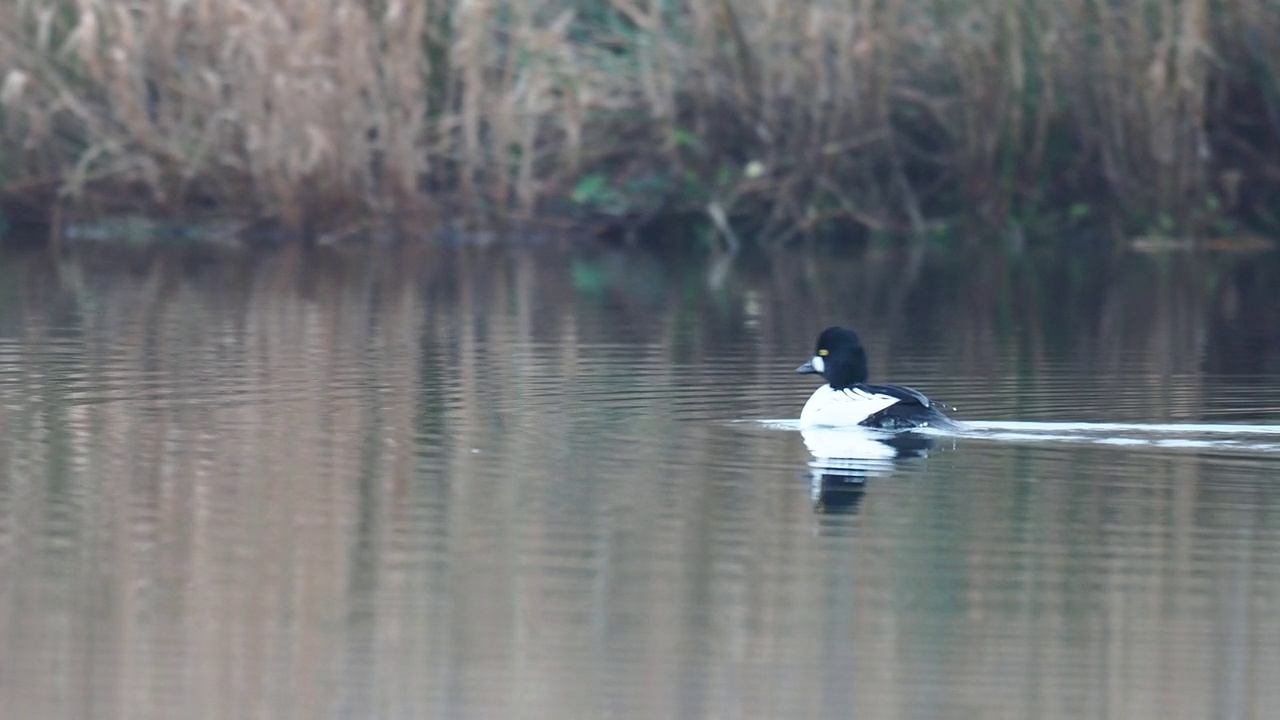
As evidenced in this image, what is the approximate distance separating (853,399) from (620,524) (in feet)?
8.40

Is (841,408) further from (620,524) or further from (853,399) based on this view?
(620,524)

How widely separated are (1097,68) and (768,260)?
3186 mm

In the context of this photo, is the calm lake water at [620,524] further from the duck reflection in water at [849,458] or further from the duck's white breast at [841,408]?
the duck's white breast at [841,408]

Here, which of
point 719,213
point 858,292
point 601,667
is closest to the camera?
point 601,667

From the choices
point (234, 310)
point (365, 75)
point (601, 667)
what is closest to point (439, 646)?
point (601, 667)

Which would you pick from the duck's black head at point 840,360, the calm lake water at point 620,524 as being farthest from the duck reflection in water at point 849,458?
the duck's black head at point 840,360

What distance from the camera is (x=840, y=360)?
1006 centimetres

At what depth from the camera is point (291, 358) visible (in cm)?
1211

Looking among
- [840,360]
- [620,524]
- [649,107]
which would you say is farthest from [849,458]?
[649,107]

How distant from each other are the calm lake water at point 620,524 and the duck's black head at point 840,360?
0.40 metres

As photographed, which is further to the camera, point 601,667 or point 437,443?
point 437,443

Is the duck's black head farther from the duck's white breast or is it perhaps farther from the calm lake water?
the calm lake water

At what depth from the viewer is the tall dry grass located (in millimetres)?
19734

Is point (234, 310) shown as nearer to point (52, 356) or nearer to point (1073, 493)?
point (52, 356)
